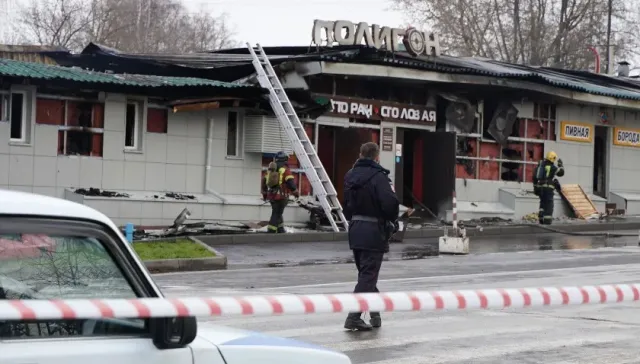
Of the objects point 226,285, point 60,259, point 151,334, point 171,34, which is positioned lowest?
point 226,285

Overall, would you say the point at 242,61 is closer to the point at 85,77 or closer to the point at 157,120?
the point at 157,120

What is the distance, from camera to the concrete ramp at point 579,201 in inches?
1222

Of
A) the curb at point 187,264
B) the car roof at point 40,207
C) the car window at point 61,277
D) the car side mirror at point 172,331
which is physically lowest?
the curb at point 187,264

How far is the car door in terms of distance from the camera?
3.64 meters

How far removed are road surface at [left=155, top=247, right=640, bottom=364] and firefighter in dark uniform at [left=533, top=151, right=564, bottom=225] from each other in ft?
30.5

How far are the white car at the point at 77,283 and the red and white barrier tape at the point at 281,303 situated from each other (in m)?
0.08

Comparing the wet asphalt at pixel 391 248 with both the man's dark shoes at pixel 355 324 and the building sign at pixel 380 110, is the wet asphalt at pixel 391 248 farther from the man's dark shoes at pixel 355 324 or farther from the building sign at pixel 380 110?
the man's dark shoes at pixel 355 324

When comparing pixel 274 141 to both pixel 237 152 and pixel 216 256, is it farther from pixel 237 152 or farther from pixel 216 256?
pixel 216 256

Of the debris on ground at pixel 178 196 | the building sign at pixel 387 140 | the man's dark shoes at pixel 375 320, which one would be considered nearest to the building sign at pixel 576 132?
the building sign at pixel 387 140

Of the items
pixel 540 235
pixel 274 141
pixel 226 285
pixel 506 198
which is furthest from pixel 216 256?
pixel 506 198

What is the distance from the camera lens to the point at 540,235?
1033 inches

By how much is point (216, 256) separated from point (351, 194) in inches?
326

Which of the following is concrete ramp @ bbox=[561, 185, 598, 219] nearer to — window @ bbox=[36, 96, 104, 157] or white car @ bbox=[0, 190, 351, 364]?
window @ bbox=[36, 96, 104, 157]

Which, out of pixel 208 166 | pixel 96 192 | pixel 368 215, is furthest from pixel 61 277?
pixel 208 166
